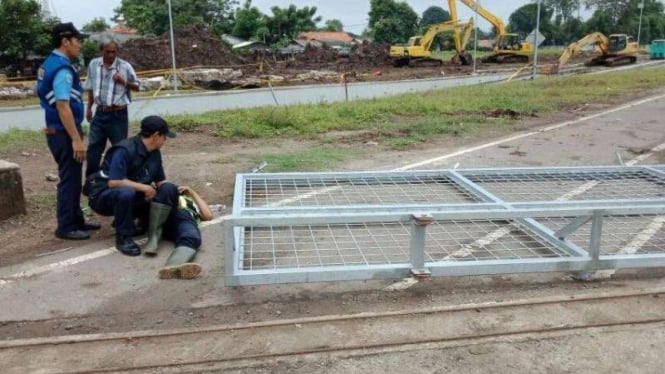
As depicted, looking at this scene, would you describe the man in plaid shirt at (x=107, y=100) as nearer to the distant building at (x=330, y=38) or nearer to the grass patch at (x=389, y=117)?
the grass patch at (x=389, y=117)

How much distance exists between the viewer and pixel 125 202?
440cm

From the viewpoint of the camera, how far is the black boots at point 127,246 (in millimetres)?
4461

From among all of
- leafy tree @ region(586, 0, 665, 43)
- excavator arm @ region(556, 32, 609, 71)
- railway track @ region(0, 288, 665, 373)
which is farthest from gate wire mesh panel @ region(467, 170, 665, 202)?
leafy tree @ region(586, 0, 665, 43)

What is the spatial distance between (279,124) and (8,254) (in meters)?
6.33

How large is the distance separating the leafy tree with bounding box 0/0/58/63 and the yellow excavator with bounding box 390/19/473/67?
64.7 feet

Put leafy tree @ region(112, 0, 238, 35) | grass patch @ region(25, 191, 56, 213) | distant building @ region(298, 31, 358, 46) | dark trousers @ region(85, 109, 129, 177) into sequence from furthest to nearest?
distant building @ region(298, 31, 358, 46) → leafy tree @ region(112, 0, 238, 35) → grass patch @ region(25, 191, 56, 213) → dark trousers @ region(85, 109, 129, 177)

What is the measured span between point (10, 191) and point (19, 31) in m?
27.8

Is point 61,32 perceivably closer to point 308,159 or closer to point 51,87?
point 51,87

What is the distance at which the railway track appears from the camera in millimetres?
3043

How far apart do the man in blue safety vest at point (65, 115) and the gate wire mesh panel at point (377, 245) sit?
4.90 ft

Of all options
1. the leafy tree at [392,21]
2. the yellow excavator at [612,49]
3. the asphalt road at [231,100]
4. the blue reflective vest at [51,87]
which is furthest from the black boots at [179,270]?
the leafy tree at [392,21]

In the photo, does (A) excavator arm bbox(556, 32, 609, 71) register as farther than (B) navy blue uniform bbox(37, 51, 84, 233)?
Yes

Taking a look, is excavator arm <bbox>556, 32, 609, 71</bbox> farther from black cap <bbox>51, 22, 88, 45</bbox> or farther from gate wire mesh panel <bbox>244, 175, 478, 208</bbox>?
black cap <bbox>51, 22, 88, 45</bbox>

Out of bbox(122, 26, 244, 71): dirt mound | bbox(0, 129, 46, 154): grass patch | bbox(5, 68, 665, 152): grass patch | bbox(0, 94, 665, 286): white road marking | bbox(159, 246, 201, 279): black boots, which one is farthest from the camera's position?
bbox(122, 26, 244, 71): dirt mound
